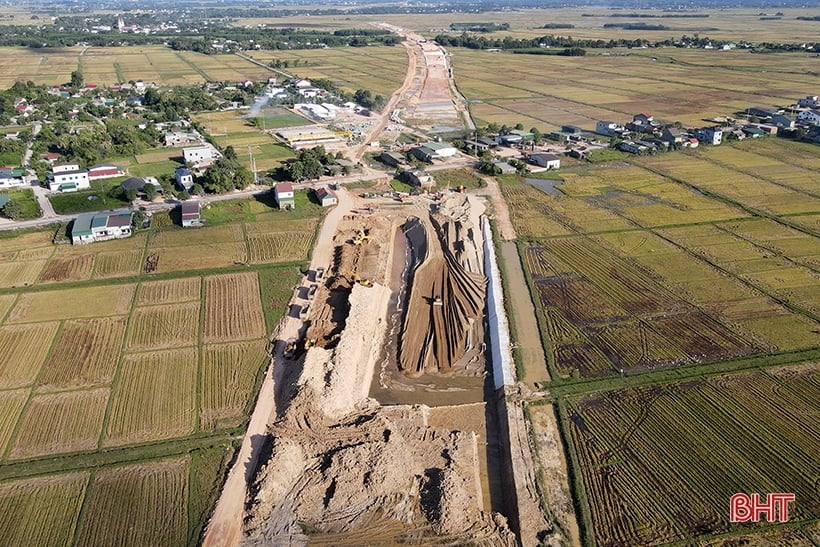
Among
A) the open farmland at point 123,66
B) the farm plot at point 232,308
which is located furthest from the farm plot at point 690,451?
the open farmland at point 123,66

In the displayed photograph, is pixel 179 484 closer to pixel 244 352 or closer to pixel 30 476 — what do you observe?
pixel 30 476

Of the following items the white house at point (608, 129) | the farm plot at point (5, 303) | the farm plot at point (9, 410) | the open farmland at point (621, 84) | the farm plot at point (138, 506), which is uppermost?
the farm plot at point (138, 506)

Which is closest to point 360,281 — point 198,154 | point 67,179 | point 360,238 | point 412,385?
point 360,238

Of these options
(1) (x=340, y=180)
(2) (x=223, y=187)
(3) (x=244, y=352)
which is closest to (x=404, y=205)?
(1) (x=340, y=180)

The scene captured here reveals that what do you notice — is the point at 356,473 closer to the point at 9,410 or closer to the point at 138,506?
the point at 138,506

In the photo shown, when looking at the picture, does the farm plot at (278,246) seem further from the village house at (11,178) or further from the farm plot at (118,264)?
the village house at (11,178)
